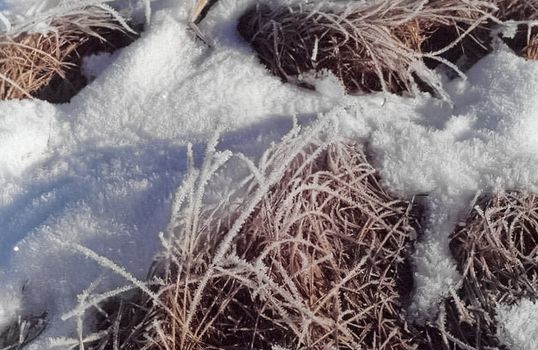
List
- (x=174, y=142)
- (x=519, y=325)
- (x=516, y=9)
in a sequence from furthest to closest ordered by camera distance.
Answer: (x=516, y=9), (x=174, y=142), (x=519, y=325)

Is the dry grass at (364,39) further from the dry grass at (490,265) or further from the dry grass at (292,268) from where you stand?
the dry grass at (490,265)

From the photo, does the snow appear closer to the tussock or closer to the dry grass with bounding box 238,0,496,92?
the tussock

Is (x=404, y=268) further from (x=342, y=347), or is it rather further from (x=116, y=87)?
(x=116, y=87)

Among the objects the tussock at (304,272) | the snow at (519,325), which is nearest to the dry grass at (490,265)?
the snow at (519,325)

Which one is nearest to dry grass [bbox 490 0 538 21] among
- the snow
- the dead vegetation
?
the dead vegetation

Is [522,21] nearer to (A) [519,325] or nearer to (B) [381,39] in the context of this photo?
(B) [381,39]

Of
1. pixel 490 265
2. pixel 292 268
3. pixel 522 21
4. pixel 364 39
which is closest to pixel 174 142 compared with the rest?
pixel 292 268
